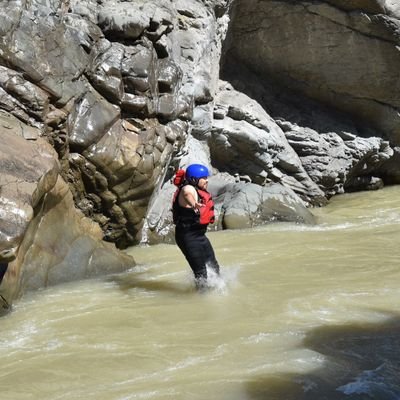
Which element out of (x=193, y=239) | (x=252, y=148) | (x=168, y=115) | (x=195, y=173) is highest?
(x=168, y=115)

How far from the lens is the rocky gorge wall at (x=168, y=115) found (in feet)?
21.7

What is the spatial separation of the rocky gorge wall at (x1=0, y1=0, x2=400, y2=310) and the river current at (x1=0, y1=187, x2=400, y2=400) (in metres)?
0.78

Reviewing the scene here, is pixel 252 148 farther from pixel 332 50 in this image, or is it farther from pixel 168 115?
pixel 168 115

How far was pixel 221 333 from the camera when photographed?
15.0 ft

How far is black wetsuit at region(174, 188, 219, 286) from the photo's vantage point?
Result: 240 inches

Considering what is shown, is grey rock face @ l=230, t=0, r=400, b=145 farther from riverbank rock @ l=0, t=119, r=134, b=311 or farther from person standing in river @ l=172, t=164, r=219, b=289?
person standing in river @ l=172, t=164, r=219, b=289

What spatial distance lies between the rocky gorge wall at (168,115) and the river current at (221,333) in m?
0.78

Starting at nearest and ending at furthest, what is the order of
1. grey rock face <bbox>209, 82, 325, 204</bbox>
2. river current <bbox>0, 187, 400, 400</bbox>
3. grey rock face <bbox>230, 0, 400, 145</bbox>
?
river current <bbox>0, 187, 400, 400</bbox> → grey rock face <bbox>209, 82, 325, 204</bbox> → grey rock face <bbox>230, 0, 400, 145</bbox>

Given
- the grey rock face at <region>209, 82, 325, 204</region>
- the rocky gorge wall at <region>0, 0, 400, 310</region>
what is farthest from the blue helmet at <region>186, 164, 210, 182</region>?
the grey rock face at <region>209, 82, 325, 204</region>

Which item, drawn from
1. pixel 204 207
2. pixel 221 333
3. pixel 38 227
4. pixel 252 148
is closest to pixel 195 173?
pixel 204 207

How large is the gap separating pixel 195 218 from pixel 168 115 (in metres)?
3.10

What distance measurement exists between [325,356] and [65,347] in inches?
75.0

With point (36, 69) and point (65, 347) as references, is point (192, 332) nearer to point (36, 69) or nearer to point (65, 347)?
point (65, 347)

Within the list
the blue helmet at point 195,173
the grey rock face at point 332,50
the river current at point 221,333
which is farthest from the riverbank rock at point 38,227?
the grey rock face at point 332,50
